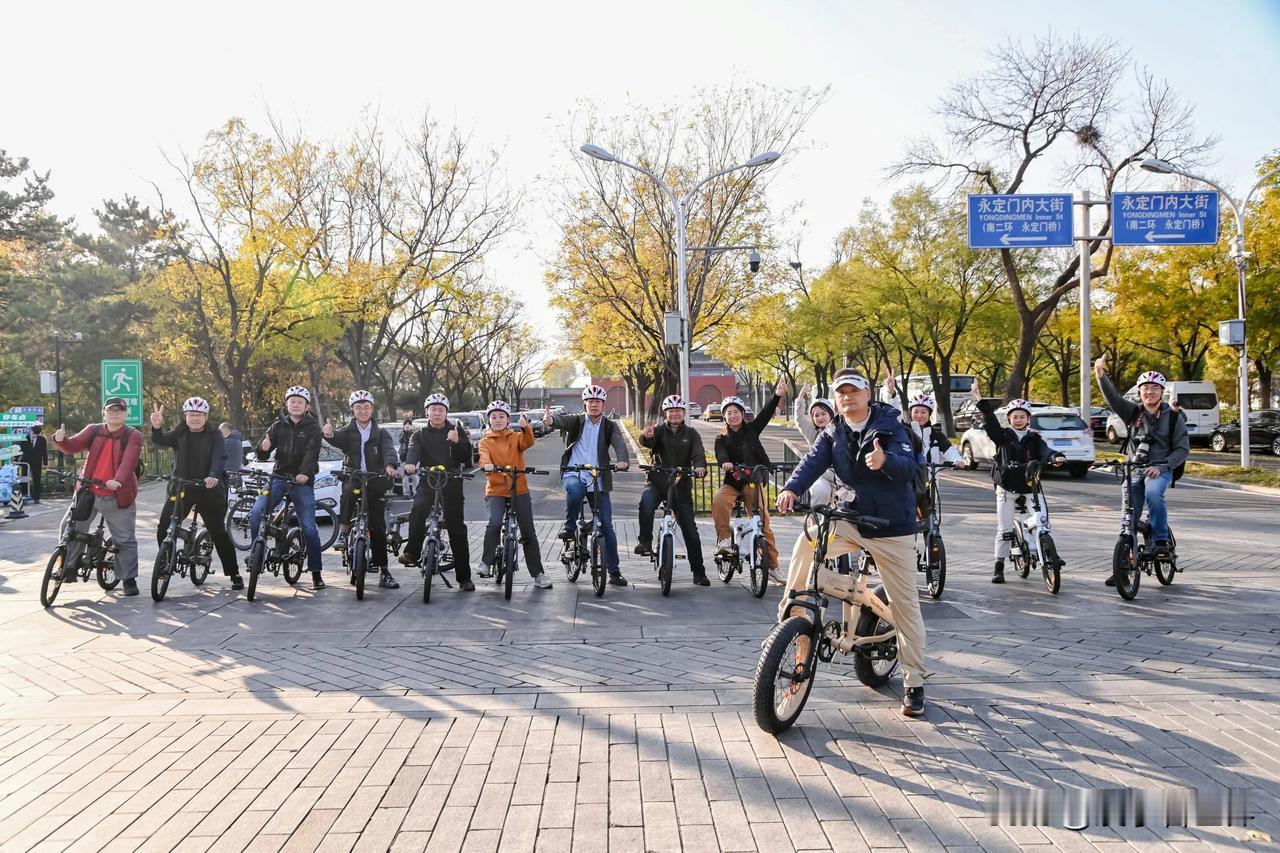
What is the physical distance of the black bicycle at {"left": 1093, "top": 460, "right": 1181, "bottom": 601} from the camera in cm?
801

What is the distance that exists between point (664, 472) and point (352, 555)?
2.97 m

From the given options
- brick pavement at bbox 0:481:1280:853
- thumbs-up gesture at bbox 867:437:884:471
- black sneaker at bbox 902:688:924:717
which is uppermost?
thumbs-up gesture at bbox 867:437:884:471

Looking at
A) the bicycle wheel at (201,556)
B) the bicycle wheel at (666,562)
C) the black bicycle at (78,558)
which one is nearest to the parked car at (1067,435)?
the bicycle wheel at (666,562)

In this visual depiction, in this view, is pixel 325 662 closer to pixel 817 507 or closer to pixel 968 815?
pixel 817 507

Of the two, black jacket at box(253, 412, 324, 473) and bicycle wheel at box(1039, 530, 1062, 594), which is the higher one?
black jacket at box(253, 412, 324, 473)

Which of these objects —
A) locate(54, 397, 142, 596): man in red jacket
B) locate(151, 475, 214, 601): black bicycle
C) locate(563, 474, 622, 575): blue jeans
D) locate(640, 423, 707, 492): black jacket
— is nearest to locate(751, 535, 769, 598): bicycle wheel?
locate(640, 423, 707, 492): black jacket

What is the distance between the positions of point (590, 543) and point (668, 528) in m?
0.76

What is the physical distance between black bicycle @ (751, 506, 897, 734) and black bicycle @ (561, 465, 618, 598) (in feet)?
11.3

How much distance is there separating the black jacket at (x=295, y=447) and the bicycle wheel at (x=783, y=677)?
5850mm

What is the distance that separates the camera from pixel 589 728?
192 inches

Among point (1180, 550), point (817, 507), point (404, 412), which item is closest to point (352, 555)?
point (817, 507)

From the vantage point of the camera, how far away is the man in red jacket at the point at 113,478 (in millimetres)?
8781

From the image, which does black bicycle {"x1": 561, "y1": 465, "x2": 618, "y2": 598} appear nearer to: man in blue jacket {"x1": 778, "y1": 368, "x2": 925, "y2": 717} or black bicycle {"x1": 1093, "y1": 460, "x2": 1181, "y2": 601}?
man in blue jacket {"x1": 778, "y1": 368, "x2": 925, "y2": 717}

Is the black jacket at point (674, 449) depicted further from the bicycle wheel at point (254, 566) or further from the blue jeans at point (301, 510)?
the bicycle wheel at point (254, 566)
